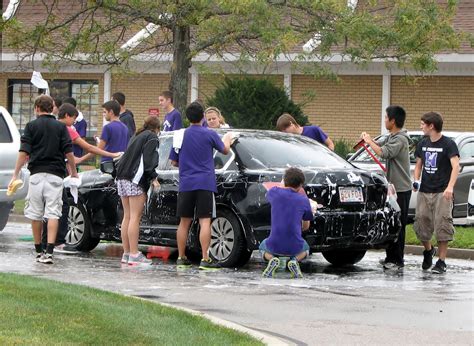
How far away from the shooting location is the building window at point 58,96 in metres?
35.6

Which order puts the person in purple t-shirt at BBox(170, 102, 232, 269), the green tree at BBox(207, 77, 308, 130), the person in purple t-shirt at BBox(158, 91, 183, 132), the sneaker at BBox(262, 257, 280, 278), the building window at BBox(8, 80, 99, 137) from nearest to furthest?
1. the sneaker at BBox(262, 257, 280, 278)
2. the person in purple t-shirt at BBox(170, 102, 232, 269)
3. the person in purple t-shirt at BBox(158, 91, 183, 132)
4. the green tree at BBox(207, 77, 308, 130)
5. the building window at BBox(8, 80, 99, 137)

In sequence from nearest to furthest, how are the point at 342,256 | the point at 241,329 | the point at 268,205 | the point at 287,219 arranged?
the point at 241,329 → the point at 287,219 → the point at 268,205 → the point at 342,256

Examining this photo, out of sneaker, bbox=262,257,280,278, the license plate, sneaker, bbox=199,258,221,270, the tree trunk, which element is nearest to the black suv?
the license plate

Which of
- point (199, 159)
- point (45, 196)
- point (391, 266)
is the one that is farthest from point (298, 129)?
point (45, 196)

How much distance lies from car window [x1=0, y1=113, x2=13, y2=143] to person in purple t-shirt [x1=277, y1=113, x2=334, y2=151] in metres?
3.63

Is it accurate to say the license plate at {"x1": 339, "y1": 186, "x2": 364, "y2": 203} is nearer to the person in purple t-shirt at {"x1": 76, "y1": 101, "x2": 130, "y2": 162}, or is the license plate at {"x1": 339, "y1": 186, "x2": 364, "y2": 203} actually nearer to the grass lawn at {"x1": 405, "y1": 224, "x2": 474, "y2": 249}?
the grass lawn at {"x1": 405, "y1": 224, "x2": 474, "y2": 249}

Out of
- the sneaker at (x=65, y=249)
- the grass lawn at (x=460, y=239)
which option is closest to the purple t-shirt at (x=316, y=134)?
the grass lawn at (x=460, y=239)

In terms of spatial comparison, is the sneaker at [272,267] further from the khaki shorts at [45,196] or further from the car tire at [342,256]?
the khaki shorts at [45,196]

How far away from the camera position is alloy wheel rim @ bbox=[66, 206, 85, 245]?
53.4 feet

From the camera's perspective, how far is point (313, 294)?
40.4 feet

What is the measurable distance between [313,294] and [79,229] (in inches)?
190

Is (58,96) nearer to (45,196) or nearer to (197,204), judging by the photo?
(45,196)

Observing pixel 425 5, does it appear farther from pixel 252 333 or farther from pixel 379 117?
pixel 252 333

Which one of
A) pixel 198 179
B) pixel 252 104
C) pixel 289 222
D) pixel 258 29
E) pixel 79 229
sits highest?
pixel 258 29
